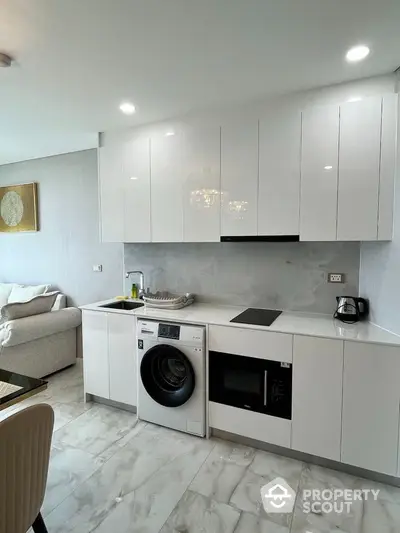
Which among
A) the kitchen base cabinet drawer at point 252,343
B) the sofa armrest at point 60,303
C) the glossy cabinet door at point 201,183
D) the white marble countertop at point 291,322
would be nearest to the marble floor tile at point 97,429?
the white marble countertop at point 291,322

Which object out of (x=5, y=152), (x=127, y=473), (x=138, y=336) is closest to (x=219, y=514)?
(x=127, y=473)

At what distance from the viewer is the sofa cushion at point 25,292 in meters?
4.09

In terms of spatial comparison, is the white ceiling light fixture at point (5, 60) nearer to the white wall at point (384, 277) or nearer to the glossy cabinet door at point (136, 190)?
the glossy cabinet door at point (136, 190)

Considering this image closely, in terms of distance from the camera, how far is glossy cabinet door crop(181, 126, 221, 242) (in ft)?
8.71

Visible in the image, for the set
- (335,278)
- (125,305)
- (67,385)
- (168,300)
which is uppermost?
(335,278)

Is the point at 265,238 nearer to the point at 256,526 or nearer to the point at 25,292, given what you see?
the point at 256,526

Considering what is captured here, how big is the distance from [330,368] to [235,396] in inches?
29.8

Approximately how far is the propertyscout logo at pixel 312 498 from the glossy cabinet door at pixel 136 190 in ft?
7.22

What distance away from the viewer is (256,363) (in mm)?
2311

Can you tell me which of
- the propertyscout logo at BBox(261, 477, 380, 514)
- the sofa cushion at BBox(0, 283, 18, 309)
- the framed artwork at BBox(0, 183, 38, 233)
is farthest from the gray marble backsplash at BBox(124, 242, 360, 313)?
the sofa cushion at BBox(0, 283, 18, 309)

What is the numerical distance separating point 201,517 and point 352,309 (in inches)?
68.8

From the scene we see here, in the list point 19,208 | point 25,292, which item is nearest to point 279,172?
point 25,292

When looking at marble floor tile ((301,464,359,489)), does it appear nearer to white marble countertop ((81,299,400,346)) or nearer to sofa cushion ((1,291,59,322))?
white marble countertop ((81,299,400,346))

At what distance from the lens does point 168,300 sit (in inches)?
115
